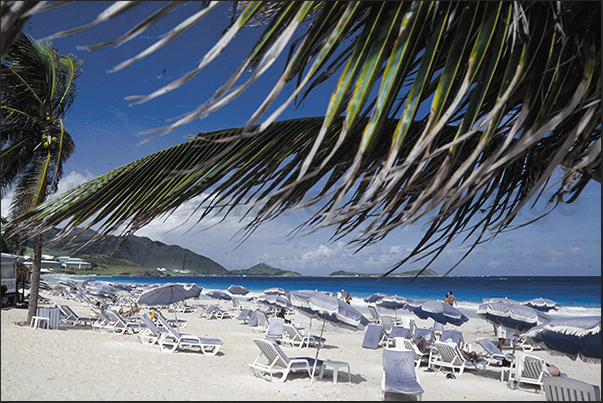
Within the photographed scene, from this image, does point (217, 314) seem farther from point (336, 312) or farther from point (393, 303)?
point (336, 312)

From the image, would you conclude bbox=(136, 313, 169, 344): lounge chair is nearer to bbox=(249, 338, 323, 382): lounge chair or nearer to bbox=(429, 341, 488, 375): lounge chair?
bbox=(249, 338, 323, 382): lounge chair

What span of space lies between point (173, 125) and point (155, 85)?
0.16 meters

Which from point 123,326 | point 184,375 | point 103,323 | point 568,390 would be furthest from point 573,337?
point 103,323

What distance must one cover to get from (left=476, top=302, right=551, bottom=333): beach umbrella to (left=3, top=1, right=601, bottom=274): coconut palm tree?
36.1 feet

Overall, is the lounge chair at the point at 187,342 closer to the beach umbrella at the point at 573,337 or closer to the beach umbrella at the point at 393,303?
the beach umbrella at the point at 573,337

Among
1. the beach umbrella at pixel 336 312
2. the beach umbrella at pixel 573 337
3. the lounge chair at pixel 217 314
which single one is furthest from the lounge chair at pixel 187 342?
the lounge chair at pixel 217 314

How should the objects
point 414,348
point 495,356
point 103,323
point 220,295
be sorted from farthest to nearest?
point 220,295
point 103,323
point 495,356
point 414,348

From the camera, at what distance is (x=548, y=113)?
2.72 feet

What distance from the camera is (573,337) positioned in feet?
21.5

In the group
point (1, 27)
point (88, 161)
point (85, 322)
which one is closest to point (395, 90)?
point (1, 27)

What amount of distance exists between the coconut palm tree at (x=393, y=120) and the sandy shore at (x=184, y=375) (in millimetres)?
1406

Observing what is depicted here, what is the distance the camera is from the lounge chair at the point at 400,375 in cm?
666

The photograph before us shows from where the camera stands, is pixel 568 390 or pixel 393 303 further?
pixel 393 303

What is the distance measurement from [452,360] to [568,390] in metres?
3.81
